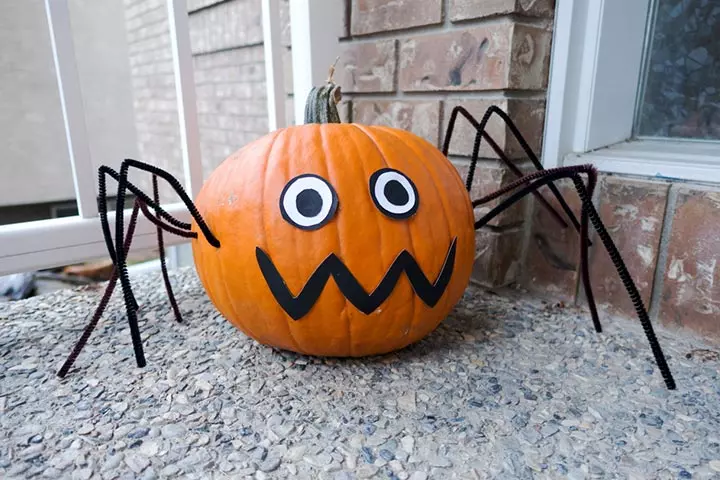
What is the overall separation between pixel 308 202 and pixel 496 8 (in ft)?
1.79

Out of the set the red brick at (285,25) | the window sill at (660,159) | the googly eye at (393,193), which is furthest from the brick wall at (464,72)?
the googly eye at (393,193)

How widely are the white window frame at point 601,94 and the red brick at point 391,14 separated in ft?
0.82

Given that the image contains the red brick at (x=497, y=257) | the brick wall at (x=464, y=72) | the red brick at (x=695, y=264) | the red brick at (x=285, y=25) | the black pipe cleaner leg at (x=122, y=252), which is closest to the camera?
the black pipe cleaner leg at (x=122, y=252)

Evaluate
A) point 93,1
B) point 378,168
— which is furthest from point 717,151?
point 93,1

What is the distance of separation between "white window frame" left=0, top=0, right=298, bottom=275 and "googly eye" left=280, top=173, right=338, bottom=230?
54 centimetres

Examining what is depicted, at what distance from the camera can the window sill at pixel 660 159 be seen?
849mm

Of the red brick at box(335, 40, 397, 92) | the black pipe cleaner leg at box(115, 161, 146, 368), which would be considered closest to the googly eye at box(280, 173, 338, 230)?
the black pipe cleaner leg at box(115, 161, 146, 368)

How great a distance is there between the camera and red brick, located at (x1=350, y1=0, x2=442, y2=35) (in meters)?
1.03

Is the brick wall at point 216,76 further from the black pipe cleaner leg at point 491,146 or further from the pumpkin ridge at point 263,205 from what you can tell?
the pumpkin ridge at point 263,205

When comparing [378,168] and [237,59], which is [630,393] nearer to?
[378,168]

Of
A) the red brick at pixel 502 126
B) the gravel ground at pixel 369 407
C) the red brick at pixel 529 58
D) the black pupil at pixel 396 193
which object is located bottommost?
the gravel ground at pixel 369 407

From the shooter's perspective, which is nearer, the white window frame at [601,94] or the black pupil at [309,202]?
the black pupil at [309,202]

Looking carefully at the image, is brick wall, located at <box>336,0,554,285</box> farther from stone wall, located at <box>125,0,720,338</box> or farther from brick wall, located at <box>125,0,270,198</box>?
brick wall, located at <box>125,0,270,198</box>

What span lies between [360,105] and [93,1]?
316 centimetres
